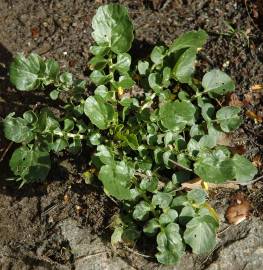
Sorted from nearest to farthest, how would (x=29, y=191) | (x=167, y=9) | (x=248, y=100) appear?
(x=29, y=191), (x=248, y=100), (x=167, y=9)

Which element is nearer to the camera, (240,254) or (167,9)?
(240,254)

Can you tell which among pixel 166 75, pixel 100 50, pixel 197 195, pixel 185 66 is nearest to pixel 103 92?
pixel 100 50

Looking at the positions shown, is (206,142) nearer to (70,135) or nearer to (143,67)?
(143,67)

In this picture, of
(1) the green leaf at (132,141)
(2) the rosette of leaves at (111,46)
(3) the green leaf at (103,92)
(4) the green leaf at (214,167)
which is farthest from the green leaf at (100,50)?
(4) the green leaf at (214,167)

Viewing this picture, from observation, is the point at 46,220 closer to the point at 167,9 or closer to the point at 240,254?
the point at 240,254

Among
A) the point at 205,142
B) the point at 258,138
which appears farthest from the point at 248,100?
the point at 205,142

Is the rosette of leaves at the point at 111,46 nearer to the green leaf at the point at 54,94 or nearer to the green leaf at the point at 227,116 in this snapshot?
the green leaf at the point at 54,94

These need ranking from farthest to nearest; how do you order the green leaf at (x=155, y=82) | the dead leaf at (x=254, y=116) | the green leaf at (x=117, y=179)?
the dead leaf at (x=254, y=116) → the green leaf at (x=155, y=82) → the green leaf at (x=117, y=179)
